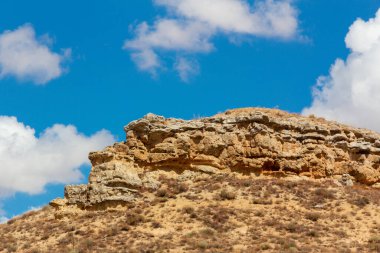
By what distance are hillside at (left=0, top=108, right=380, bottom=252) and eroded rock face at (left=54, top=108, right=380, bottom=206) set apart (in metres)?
0.07

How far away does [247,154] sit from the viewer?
41.8 meters

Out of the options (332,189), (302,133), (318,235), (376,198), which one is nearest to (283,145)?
(302,133)

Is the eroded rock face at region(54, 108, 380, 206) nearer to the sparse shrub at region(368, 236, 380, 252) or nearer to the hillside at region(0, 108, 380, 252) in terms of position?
the hillside at region(0, 108, 380, 252)

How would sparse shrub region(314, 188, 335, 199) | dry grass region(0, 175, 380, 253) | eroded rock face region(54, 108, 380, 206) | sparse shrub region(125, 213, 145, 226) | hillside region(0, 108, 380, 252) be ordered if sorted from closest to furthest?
dry grass region(0, 175, 380, 253) → hillside region(0, 108, 380, 252) → sparse shrub region(125, 213, 145, 226) → sparse shrub region(314, 188, 335, 199) → eroded rock face region(54, 108, 380, 206)

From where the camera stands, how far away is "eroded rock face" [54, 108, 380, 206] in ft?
136

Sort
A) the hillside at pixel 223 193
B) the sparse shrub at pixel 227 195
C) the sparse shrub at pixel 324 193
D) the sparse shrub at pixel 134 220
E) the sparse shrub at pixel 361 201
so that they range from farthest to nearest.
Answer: the sparse shrub at pixel 324 193
the sparse shrub at pixel 227 195
the sparse shrub at pixel 361 201
the sparse shrub at pixel 134 220
the hillside at pixel 223 193

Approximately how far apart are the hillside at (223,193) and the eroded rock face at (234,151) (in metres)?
0.07

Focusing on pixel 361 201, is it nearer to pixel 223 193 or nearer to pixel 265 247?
pixel 223 193

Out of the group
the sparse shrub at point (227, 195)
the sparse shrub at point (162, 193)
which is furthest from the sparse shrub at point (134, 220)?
the sparse shrub at point (227, 195)

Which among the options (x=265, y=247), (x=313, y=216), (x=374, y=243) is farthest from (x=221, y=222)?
(x=374, y=243)

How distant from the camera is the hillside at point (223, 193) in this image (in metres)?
33.5

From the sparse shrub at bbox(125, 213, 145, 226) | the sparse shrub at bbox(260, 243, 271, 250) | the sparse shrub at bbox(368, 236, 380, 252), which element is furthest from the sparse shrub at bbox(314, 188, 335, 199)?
the sparse shrub at bbox(125, 213, 145, 226)

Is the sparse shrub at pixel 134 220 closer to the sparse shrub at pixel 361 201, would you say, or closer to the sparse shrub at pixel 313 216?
the sparse shrub at pixel 313 216

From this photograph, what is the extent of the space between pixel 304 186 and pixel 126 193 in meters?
12.0
